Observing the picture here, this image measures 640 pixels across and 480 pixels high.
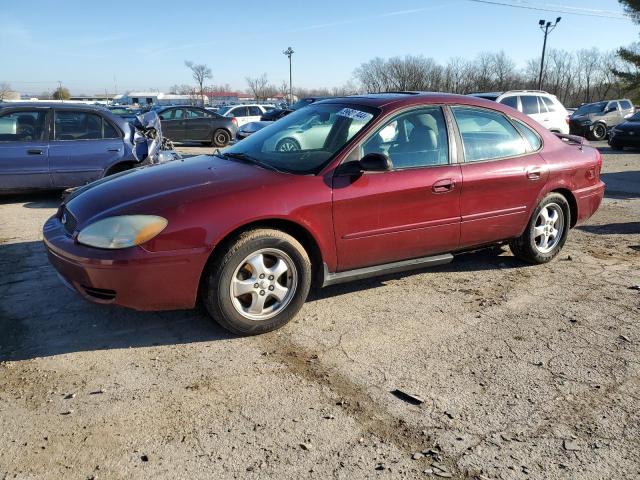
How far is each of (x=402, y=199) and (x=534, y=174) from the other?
151 cm

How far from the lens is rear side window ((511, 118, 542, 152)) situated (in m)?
4.74

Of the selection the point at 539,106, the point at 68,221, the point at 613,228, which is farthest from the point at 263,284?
the point at 539,106

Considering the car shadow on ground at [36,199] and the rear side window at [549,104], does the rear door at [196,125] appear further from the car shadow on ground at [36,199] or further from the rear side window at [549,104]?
the rear side window at [549,104]

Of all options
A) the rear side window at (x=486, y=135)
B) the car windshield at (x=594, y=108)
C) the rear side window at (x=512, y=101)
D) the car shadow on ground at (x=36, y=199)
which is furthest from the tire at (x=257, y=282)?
the car windshield at (x=594, y=108)

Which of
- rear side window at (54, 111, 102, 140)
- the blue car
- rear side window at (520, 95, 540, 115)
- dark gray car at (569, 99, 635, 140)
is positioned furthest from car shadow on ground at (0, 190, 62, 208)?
dark gray car at (569, 99, 635, 140)

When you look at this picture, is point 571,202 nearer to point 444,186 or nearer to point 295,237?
point 444,186

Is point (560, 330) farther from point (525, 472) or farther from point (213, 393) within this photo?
point (213, 393)

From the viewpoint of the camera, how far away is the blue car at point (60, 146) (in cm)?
725

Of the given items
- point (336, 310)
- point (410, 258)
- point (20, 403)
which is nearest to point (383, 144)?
point (410, 258)

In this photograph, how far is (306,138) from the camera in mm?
4188

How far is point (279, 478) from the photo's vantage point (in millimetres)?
2205

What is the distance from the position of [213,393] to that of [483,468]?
4.61 feet

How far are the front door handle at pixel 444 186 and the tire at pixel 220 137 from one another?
609 inches

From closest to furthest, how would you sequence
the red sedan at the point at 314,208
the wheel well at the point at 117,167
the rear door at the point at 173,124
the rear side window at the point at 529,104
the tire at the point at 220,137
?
the red sedan at the point at 314,208, the wheel well at the point at 117,167, the rear side window at the point at 529,104, the rear door at the point at 173,124, the tire at the point at 220,137
